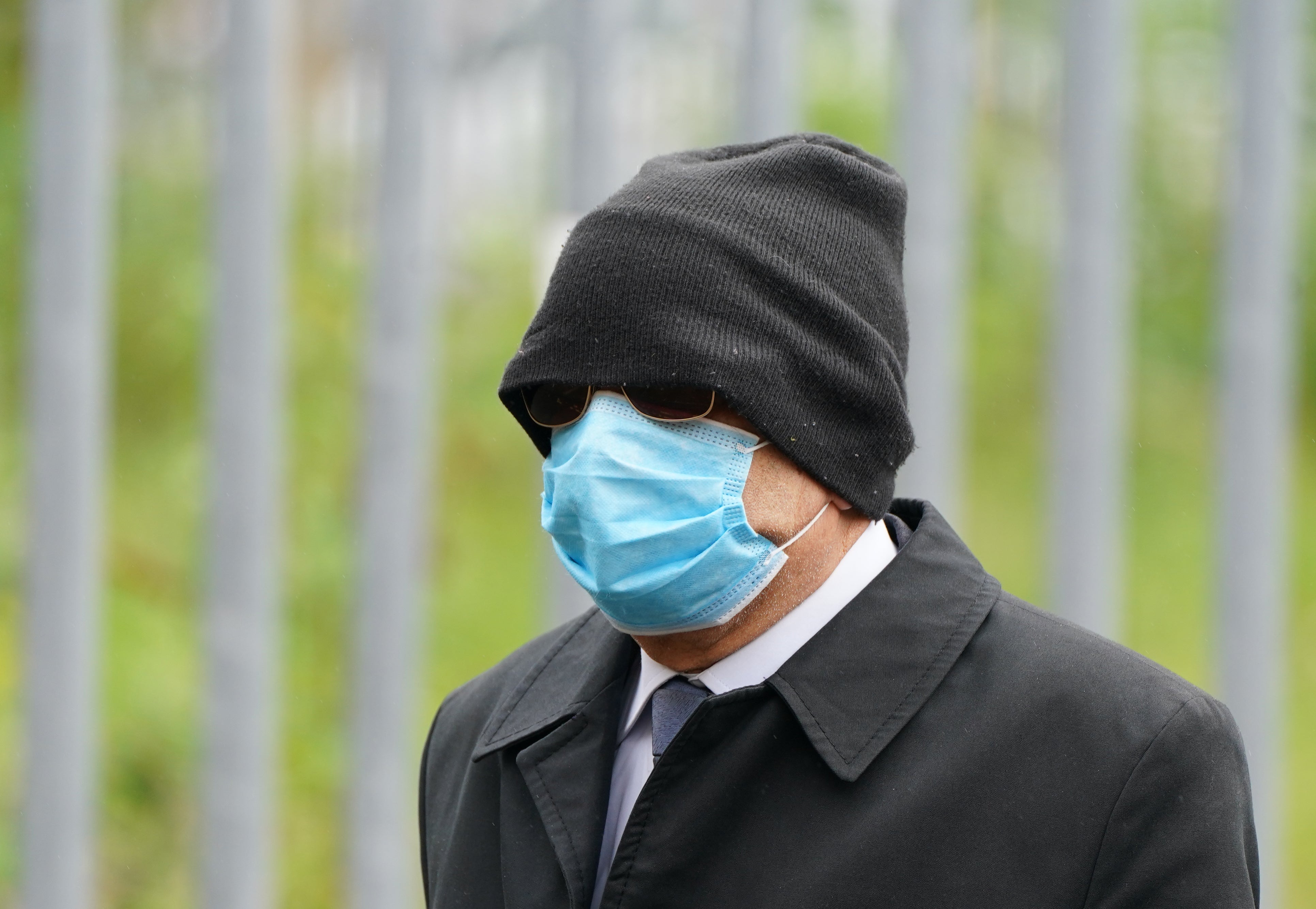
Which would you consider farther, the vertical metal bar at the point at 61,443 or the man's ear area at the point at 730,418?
the vertical metal bar at the point at 61,443

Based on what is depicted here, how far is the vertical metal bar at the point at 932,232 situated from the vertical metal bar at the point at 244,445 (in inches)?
60.6

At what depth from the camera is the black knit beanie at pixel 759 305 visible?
5.16ft

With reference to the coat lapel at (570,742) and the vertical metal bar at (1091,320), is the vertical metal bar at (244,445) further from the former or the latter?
the vertical metal bar at (1091,320)

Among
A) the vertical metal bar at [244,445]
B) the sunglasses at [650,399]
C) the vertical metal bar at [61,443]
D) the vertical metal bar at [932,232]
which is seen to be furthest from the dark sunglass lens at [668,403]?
the vertical metal bar at [61,443]

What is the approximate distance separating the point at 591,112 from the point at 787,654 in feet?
6.78

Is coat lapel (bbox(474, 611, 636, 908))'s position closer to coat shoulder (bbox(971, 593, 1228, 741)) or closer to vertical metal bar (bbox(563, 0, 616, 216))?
coat shoulder (bbox(971, 593, 1228, 741))

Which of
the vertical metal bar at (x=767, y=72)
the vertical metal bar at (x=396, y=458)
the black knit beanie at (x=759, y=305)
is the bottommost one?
the vertical metal bar at (x=396, y=458)

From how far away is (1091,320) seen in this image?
331cm

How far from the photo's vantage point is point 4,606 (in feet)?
13.1

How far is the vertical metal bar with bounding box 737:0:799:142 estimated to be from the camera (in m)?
3.36

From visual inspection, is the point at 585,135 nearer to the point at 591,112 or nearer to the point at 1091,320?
the point at 591,112

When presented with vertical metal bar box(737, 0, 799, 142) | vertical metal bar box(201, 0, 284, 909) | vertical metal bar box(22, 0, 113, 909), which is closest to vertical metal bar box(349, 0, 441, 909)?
vertical metal bar box(201, 0, 284, 909)

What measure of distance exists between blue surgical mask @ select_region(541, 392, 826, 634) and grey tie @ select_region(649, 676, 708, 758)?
7 centimetres

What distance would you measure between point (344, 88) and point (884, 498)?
3.27 meters
